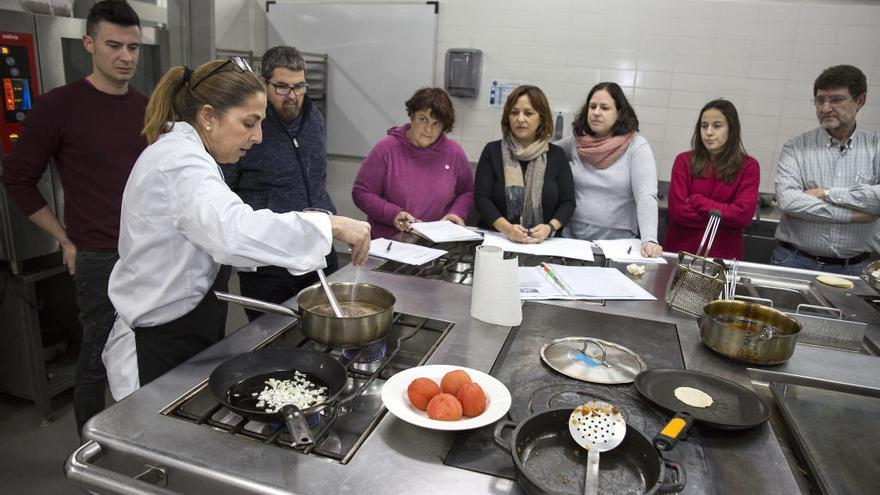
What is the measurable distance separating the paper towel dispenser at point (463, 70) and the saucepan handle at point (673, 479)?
3.68 m

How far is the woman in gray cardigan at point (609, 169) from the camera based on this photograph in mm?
2615

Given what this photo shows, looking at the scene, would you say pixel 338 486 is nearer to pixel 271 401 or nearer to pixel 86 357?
pixel 271 401

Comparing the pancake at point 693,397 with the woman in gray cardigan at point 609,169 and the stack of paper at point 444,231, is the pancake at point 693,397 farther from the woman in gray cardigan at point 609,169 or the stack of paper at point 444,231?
the woman in gray cardigan at point 609,169

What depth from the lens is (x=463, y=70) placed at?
425 centimetres

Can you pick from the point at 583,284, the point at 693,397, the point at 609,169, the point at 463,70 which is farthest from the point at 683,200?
the point at 463,70

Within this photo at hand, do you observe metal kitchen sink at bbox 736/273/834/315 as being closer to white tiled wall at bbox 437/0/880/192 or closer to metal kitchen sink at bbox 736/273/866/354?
metal kitchen sink at bbox 736/273/866/354

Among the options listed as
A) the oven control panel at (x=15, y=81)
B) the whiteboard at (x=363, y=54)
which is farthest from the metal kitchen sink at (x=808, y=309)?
the whiteboard at (x=363, y=54)

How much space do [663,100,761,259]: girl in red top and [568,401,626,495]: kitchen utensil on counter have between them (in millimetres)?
1926

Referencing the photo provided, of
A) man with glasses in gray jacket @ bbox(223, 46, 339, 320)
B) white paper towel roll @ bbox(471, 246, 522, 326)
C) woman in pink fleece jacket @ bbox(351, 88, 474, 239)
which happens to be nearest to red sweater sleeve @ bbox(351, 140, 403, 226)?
woman in pink fleece jacket @ bbox(351, 88, 474, 239)

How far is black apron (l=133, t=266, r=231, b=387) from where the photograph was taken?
1391mm

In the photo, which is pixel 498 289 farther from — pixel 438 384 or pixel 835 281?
pixel 835 281

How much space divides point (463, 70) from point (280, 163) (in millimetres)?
2419

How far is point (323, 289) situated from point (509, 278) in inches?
19.2

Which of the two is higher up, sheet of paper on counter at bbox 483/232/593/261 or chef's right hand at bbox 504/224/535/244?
chef's right hand at bbox 504/224/535/244
